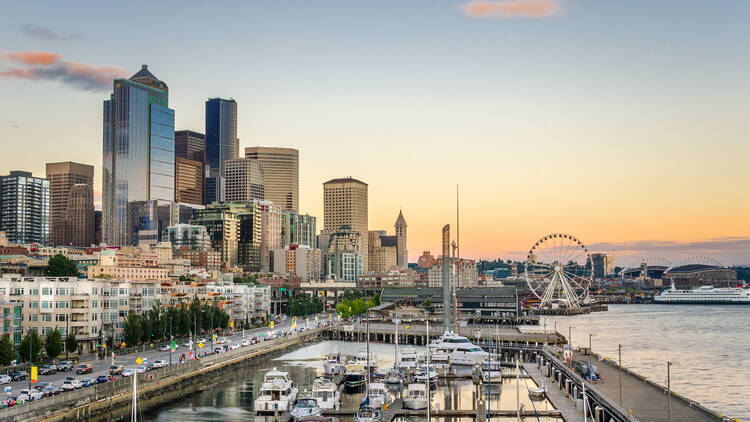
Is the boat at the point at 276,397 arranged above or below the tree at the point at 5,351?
below

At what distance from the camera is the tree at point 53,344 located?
86144 mm

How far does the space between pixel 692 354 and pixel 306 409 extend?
83695mm

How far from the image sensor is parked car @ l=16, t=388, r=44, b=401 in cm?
6125

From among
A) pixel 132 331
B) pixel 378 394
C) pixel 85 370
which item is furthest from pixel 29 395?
pixel 132 331

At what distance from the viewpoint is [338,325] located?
161 metres

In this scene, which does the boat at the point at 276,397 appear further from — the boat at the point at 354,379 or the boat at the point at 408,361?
the boat at the point at 408,361

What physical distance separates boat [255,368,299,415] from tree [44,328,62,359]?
2977 cm

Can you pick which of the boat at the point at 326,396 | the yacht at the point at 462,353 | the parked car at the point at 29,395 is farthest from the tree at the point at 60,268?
the boat at the point at 326,396

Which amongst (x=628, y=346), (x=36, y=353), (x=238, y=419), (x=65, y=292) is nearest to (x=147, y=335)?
(x=65, y=292)

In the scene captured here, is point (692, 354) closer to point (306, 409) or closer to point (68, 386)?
point (306, 409)

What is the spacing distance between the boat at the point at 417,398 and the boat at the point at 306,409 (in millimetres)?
7978

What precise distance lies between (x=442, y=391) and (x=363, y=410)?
63.1ft

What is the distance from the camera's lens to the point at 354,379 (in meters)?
80.9

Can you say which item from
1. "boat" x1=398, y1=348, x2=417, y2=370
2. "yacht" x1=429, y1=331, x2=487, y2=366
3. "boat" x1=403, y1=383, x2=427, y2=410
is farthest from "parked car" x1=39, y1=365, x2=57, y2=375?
"yacht" x1=429, y1=331, x2=487, y2=366
